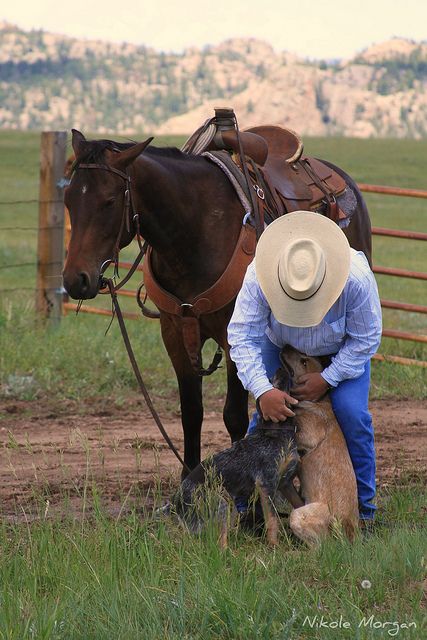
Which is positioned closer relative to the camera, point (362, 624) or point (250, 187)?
point (362, 624)

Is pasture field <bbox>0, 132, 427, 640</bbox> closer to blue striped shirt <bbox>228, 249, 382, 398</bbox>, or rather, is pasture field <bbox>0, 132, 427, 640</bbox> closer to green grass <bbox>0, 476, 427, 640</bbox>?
green grass <bbox>0, 476, 427, 640</bbox>

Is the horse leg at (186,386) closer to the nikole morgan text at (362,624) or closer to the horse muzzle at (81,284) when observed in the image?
the horse muzzle at (81,284)

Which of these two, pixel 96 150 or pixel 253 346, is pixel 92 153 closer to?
pixel 96 150

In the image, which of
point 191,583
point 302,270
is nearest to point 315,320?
point 302,270

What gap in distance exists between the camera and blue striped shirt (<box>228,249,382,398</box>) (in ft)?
17.1

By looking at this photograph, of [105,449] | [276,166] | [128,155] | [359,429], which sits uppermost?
[128,155]

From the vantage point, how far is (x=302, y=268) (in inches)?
198

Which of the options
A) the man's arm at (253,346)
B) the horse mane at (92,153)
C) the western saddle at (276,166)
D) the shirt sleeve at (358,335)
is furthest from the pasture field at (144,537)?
the western saddle at (276,166)

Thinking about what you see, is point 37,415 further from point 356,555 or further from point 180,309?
point 356,555

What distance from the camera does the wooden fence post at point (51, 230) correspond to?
10562mm

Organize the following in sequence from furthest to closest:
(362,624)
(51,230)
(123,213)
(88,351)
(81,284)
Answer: (51,230), (88,351), (123,213), (81,284), (362,624)

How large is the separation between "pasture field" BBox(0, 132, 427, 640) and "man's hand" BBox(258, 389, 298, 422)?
524mm

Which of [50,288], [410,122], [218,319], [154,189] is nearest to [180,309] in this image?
[218,319]

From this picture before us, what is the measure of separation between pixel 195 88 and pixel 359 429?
12385 cm
